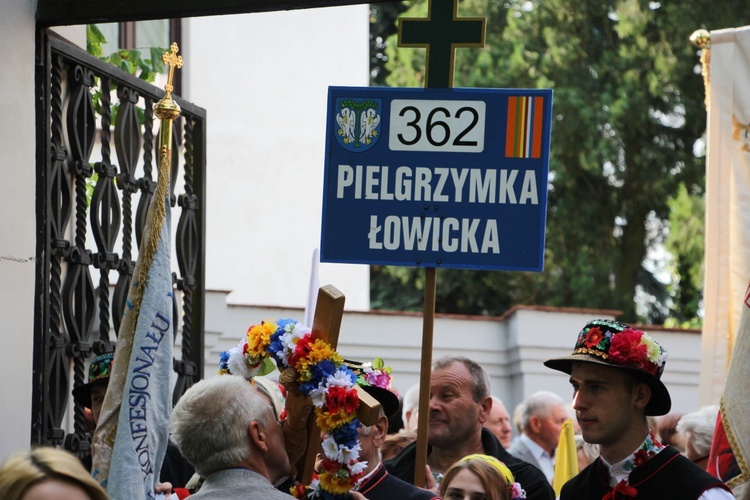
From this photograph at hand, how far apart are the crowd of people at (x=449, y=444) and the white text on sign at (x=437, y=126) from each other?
88 cm

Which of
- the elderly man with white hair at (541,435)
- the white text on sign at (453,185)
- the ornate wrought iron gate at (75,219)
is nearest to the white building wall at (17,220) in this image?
the ornate wrought iron gate at (75,219)

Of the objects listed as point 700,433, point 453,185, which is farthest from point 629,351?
point 700,433

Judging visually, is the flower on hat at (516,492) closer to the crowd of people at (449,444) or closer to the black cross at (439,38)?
the crowd of people at (449,444)

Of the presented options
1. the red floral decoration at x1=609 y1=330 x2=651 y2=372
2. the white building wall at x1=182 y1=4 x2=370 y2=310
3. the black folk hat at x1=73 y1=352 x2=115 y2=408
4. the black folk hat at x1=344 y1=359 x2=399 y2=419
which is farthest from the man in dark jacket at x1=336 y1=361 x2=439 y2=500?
the white building wall at x1=182 y1=4 x2=370 y2=310

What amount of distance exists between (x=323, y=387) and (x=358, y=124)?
134 cm

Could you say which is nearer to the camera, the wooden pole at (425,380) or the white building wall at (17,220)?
the wooden pole at (425,380)

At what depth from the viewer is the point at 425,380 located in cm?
520

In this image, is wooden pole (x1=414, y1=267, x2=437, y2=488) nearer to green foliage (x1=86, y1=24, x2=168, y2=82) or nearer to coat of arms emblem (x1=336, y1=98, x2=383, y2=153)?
coat of arms emblem (x1=336, y1=98, x2=383, y2=153)

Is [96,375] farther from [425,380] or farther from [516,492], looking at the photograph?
[516,492]

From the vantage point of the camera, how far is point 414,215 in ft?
17.6

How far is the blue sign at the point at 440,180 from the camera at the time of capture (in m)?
5.32

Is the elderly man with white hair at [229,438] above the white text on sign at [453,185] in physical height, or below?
below

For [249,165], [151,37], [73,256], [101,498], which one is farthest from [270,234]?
[101,498]

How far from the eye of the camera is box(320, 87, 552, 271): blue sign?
Answer: 5324mm
